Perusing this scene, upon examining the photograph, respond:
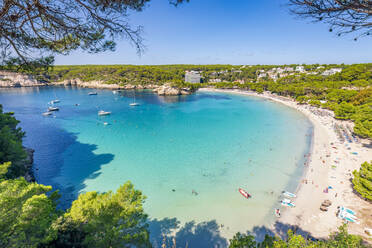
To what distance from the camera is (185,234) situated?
35.8 feet

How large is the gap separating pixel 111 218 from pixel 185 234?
6.23 m

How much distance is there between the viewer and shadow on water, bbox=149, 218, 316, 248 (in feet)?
33.9

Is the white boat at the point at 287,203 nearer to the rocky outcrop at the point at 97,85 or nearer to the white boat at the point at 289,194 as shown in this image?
the white boat at the point at 289,194

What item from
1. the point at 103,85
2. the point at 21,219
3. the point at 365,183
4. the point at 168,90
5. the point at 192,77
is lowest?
the point at 365,183

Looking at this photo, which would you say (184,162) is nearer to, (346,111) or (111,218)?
(111,218)

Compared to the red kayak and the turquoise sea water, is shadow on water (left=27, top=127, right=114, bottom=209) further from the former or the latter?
the red kayak

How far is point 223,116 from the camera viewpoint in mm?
41125

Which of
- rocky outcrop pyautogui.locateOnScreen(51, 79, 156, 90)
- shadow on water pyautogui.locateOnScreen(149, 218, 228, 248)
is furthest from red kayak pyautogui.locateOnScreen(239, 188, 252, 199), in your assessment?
rocky outcrop pyautogui.locateOnScreen(51, 79, 156, 90)

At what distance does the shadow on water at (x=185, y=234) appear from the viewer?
1032 cm

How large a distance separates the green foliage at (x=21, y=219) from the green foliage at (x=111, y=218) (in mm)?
1681

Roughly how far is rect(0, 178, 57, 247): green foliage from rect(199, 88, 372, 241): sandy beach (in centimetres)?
1297

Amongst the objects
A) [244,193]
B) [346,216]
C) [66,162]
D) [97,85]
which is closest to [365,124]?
[346,216]

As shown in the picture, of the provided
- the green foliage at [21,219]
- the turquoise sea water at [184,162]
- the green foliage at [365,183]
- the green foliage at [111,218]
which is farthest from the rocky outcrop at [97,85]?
the green foliage at [21,219]

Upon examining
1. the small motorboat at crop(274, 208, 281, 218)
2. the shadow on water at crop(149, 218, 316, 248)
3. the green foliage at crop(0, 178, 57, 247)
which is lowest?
the shadow on water at crop(149, 218, 316, 248)
